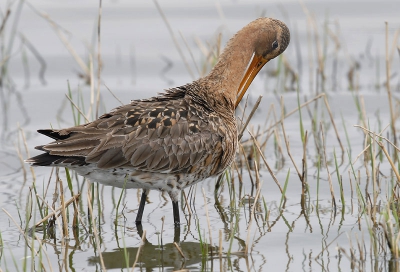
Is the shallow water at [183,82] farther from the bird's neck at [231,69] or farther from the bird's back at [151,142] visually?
the bird's neck at [231,69]

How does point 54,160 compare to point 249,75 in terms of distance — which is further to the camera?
point 249,75

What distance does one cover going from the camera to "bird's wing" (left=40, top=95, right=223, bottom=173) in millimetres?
5738

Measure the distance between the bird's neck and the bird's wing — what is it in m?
0.43

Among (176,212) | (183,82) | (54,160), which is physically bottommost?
(176,212)

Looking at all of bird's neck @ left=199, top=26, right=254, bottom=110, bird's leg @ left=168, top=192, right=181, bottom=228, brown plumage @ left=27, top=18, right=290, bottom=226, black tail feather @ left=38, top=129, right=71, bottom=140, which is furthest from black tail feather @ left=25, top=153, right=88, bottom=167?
bird's neck @ left=199, top=26, right=254, bottom=110

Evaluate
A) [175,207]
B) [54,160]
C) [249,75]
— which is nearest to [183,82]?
[249,75]

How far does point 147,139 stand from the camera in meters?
5.94

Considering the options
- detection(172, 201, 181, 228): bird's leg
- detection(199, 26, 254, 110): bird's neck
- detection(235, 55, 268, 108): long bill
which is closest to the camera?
detection(172, 201, 181, 228): bird's leg

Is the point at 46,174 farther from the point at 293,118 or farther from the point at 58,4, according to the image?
the point at 58,4

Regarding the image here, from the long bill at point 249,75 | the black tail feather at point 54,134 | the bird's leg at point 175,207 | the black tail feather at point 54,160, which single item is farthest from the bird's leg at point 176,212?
the long bill at point 249,75

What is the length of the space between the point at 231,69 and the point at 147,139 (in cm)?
120

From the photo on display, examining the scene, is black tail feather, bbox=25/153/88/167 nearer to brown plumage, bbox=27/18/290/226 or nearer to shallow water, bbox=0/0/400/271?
brown plumage, bbox=27/18/290/226

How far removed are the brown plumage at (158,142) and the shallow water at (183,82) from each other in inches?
14.3

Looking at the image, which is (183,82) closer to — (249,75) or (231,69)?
(249,75)
